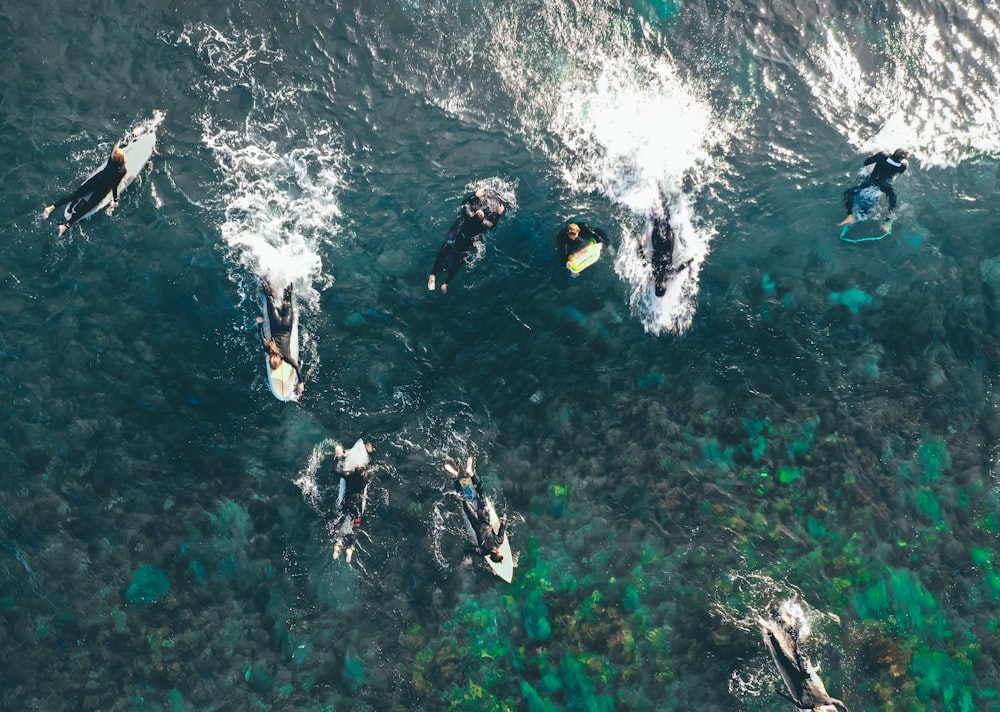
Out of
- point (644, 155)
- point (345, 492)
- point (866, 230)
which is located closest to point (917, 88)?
point (866, 230)

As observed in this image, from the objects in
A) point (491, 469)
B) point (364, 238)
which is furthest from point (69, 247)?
point (491, 469)

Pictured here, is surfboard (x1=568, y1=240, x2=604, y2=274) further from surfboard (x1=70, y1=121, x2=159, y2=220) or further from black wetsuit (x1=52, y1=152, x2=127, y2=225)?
black wetsuit (x1=52, y1=152, x2=127, y2=225)

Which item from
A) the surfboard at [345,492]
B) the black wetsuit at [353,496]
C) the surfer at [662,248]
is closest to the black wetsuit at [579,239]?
the surfer at [662,248]

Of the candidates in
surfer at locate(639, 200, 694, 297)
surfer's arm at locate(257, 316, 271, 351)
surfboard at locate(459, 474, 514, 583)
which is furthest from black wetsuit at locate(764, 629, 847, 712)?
surfer's arm at locate(257, 316, 271, 351)

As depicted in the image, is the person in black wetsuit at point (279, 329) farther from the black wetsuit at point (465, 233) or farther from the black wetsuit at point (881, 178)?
the black wetsuit at point (881, 178)

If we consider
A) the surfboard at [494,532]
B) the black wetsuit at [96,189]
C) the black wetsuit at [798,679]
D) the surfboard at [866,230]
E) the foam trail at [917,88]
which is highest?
the foam trail at [917,88]
